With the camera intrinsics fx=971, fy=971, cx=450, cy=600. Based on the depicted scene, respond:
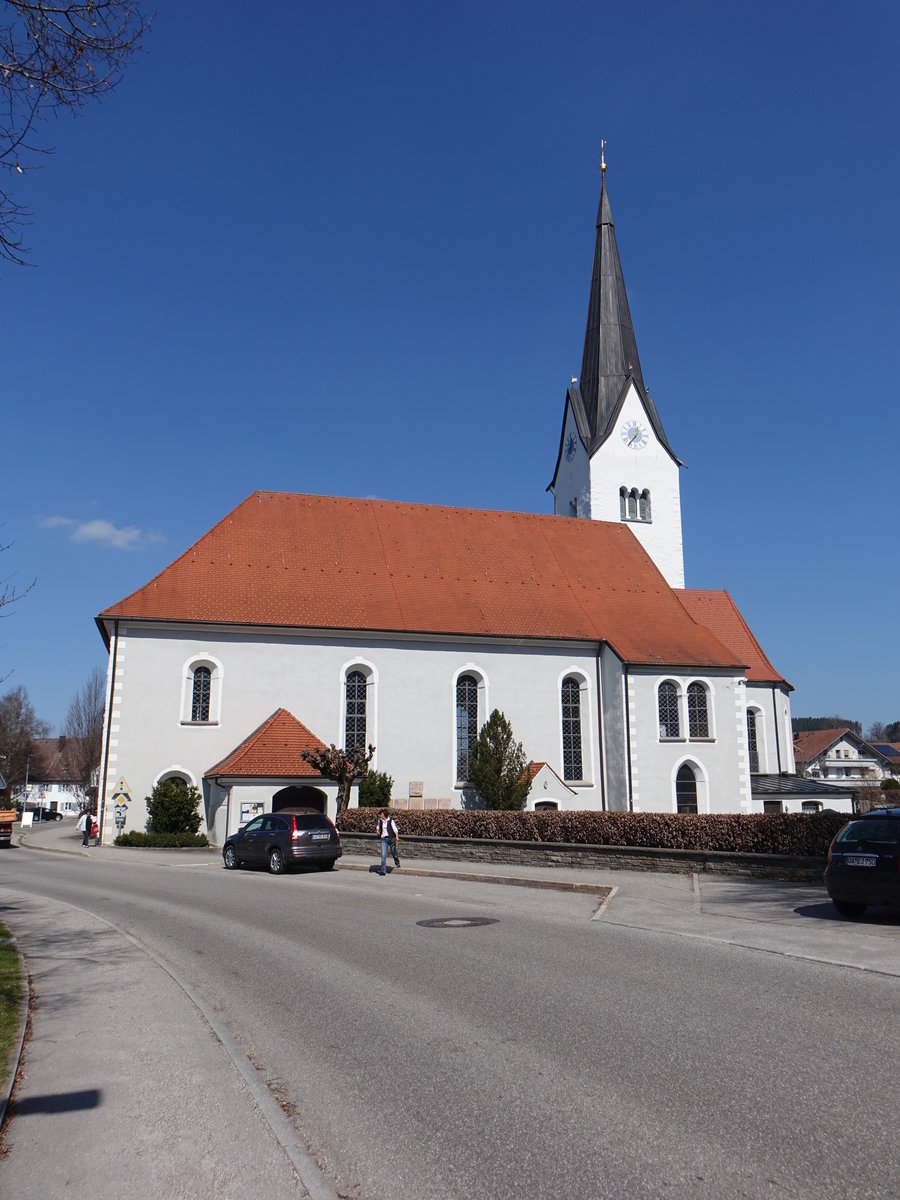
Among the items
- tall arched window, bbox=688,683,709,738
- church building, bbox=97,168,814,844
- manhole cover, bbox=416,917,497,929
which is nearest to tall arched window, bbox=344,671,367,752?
church building, bbox=97,168,814,844

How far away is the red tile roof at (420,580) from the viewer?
1275 inches

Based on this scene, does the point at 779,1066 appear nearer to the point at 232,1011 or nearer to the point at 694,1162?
the point at 694,1162

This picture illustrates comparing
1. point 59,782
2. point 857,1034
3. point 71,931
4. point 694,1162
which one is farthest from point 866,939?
point 59,782

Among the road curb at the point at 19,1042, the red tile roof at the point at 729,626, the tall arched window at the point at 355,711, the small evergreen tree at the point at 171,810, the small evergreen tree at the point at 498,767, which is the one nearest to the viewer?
the road curb at the point at 19,1042

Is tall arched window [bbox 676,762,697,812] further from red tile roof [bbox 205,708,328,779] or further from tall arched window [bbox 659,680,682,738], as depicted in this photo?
red tile roof [bbox 205,708,328,779]

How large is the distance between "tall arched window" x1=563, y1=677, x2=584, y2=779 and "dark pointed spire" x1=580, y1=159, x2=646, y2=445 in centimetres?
1500

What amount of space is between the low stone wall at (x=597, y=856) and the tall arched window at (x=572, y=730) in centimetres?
1032

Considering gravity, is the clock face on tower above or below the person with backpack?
above

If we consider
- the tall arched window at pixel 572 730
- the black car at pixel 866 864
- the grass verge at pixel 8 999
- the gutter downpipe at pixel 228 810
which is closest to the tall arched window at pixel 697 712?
the tall arched window at pixel 572 730

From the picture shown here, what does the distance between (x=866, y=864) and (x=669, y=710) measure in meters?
22.3

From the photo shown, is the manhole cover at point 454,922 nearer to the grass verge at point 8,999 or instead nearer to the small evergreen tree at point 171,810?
the grass verge at point 8,999

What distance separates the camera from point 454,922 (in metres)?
13.1

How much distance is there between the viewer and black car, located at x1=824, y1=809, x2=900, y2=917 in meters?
12.1

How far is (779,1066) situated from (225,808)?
958 inches
